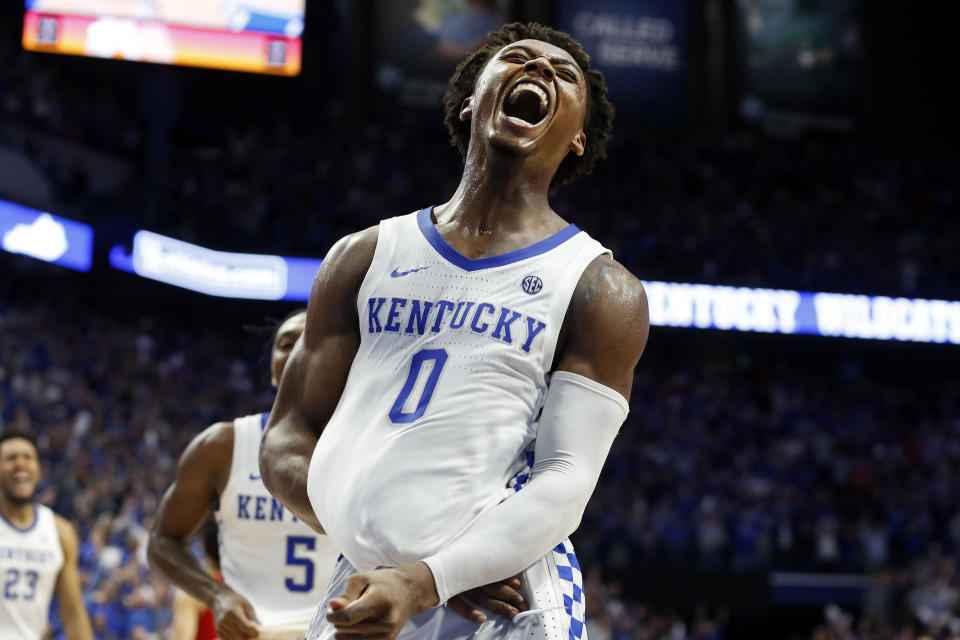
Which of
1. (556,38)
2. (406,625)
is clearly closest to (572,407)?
(406,625)

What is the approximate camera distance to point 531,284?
Result: 2104mm

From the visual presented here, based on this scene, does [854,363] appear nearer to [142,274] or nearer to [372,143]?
[372,143]

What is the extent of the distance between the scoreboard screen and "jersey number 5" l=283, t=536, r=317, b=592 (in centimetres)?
1635

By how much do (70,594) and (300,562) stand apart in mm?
2133

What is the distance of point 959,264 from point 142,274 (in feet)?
48.9

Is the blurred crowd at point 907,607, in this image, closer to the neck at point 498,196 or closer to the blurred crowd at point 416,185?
the blurred crowd at point 416,185

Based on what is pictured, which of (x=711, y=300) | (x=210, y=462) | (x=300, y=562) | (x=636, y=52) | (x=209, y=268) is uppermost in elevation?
(x=636, y=52)

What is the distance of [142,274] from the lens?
58.5ft

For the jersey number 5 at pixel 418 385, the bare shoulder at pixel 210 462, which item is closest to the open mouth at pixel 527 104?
the jersey number 5 at pixel 418 385

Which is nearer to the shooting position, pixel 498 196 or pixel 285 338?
pixel 498 196

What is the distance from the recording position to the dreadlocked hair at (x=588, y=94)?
2479 millimetres

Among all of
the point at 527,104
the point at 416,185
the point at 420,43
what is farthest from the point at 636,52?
the point at 527,104

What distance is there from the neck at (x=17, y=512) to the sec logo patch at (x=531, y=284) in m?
4.43

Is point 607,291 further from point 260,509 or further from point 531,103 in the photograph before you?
point 260,509
